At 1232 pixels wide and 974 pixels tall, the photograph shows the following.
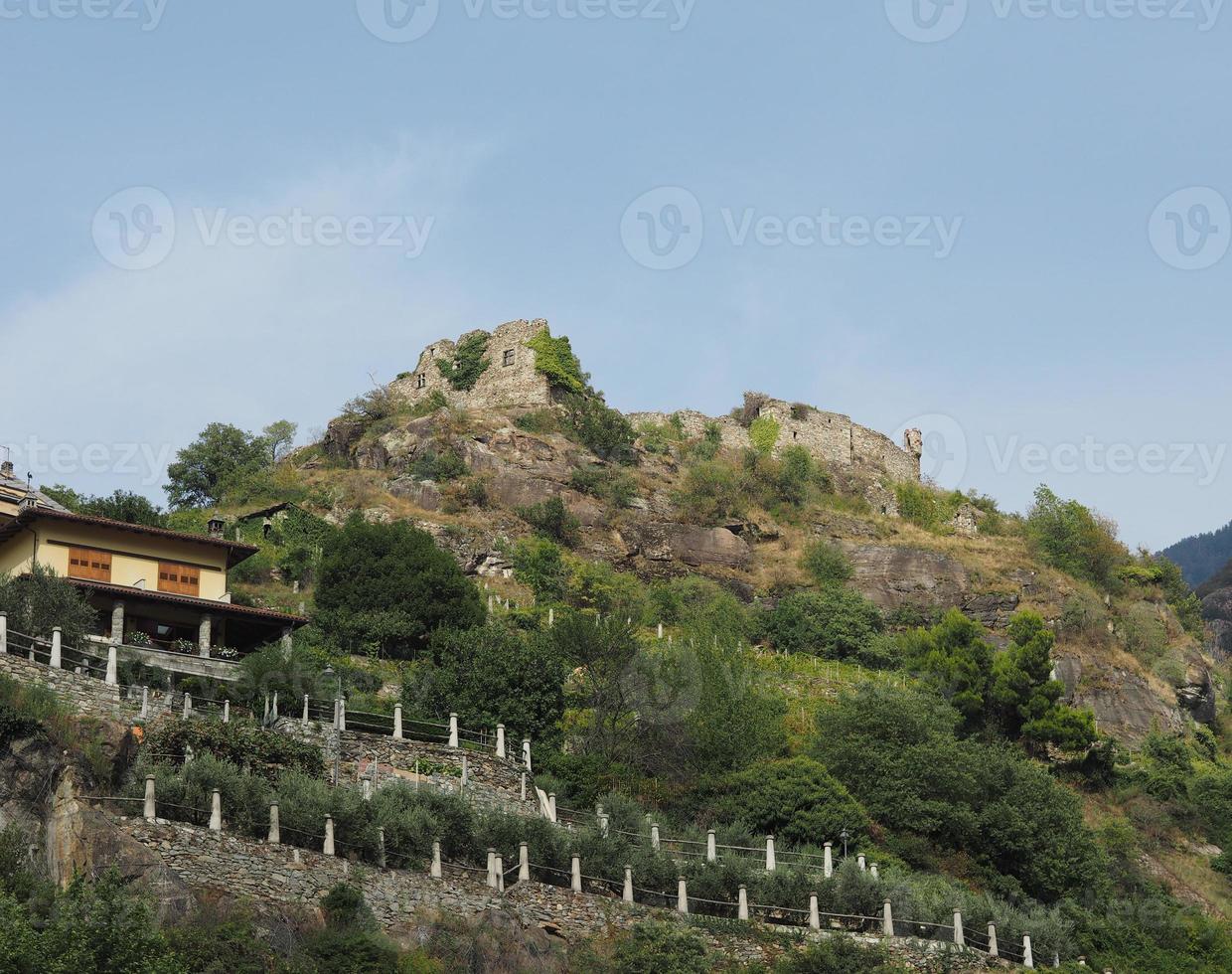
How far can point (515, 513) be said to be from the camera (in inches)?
2753

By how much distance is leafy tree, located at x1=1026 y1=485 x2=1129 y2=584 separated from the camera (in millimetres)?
79812

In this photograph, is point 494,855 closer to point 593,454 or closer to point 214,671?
point 214,671

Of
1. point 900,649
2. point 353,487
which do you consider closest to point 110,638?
point 353,487

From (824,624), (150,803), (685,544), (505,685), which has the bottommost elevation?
(150,803)

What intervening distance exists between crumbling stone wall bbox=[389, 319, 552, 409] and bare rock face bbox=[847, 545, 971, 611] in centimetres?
1647

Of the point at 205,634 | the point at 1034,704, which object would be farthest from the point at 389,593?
the point at 1034,704

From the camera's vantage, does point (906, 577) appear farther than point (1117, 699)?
Yes

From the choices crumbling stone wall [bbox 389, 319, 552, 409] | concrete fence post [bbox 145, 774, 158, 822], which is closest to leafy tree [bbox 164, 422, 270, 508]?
crumbling stone wall [bbox 389, 319, 552, 409]

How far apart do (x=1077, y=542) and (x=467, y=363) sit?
2947 cm

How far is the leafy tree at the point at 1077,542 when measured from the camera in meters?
79.8

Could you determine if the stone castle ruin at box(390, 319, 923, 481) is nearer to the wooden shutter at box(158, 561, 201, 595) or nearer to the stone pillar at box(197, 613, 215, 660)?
the wooden shutter at box(158, 561, 201, 595)

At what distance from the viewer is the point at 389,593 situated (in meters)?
54.4

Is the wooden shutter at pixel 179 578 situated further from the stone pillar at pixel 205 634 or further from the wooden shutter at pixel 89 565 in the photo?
the stone pillar at pixel 205 634

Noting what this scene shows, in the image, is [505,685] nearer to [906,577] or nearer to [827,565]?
[827,565]
